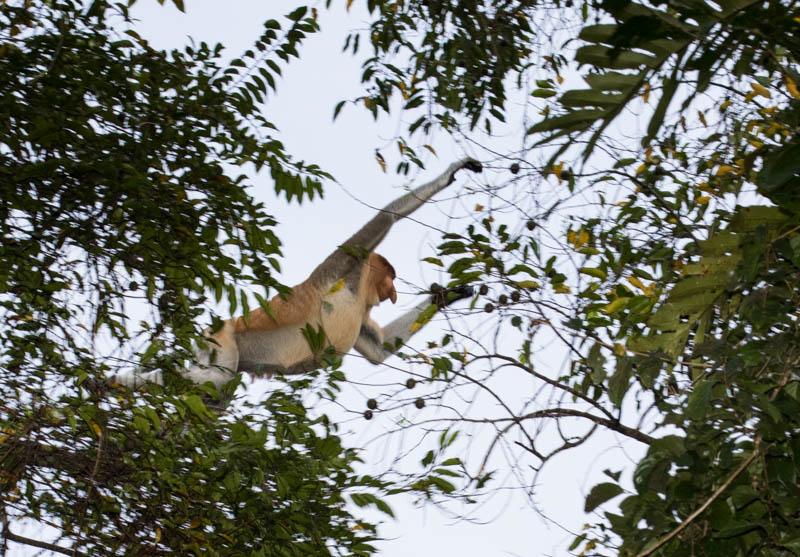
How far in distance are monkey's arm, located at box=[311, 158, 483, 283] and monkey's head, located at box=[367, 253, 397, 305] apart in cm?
23

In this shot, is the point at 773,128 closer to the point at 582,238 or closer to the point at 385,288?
the point at 582,238

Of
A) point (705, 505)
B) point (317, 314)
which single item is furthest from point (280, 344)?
point (705, 505)

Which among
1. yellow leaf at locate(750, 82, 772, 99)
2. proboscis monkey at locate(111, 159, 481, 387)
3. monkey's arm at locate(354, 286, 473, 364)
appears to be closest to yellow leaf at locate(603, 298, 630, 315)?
yellow leaf at locate(750, 82, 772, 99)

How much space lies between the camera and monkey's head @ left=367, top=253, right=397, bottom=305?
6.23 metres

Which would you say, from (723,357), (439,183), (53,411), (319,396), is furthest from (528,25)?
(723,357)

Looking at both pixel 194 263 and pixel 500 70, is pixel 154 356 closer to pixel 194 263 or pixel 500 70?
pixel 194 263

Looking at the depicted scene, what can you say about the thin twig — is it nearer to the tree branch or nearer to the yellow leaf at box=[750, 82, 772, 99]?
the tree branch

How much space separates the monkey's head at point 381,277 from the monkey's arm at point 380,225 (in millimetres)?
230

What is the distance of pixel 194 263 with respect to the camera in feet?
A: 11.1

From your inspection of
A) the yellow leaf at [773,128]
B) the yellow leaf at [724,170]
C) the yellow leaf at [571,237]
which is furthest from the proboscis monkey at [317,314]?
the yellow leaf at [773,128]

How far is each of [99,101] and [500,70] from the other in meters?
1.66

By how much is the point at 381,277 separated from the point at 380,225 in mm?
495

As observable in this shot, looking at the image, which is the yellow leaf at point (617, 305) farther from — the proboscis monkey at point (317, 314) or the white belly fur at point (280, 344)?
the white belly fur at point (280, 344)

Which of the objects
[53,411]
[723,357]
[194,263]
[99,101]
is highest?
[99,101]
